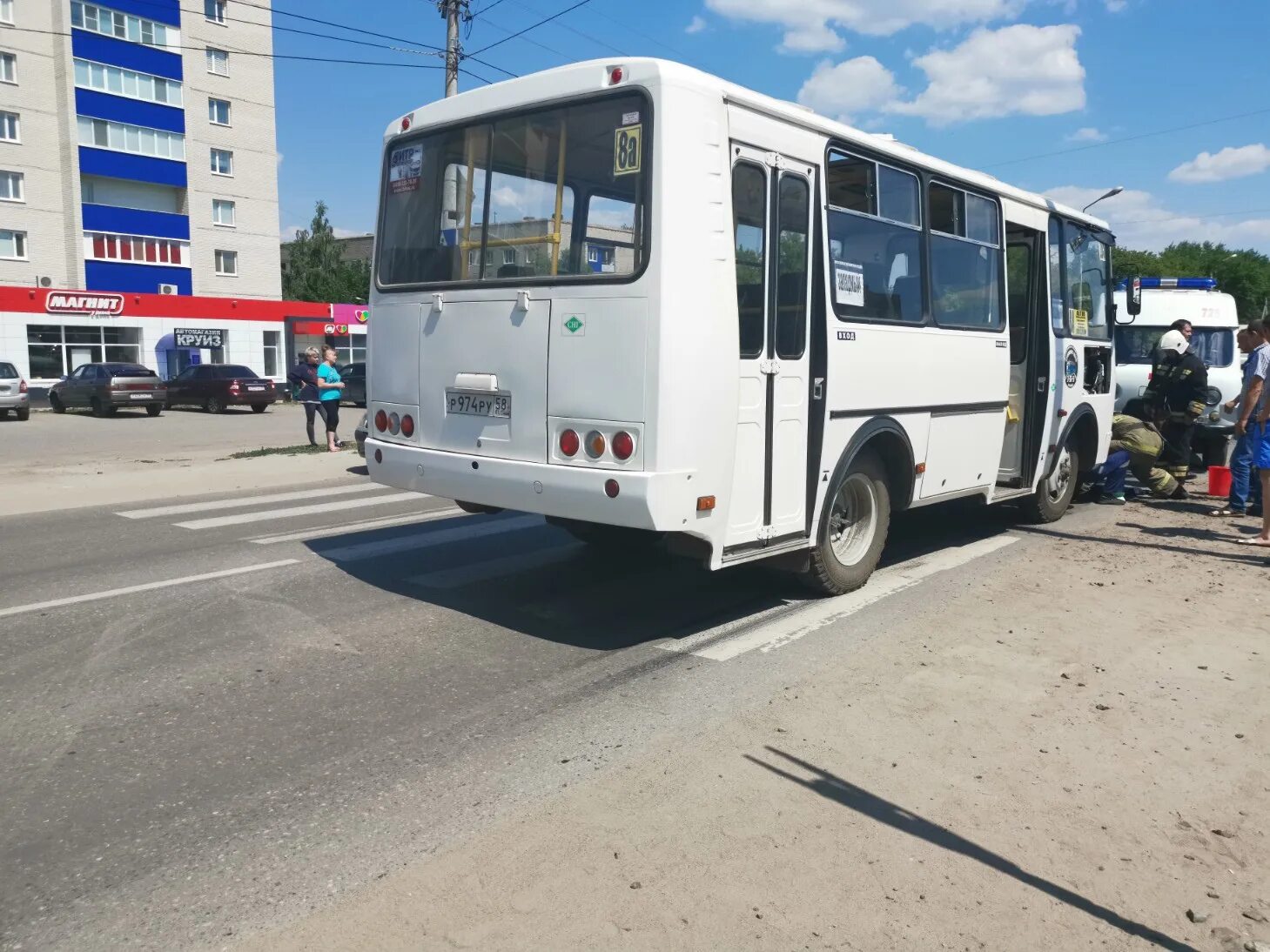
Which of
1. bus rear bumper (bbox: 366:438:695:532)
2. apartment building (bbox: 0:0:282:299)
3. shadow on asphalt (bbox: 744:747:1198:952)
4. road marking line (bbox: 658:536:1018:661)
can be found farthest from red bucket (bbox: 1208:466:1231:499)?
apartment building (bbox: 0:0:282:299)

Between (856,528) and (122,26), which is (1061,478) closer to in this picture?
(856,528)

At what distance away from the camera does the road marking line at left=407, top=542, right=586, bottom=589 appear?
291 inches

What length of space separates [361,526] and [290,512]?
1.46 meters

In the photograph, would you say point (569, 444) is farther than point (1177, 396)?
No

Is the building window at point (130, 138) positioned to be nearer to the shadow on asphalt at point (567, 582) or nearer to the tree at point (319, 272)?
the tree at point (319, 272)

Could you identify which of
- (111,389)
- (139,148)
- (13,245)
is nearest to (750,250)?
(111,389)

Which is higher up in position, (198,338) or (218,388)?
(198,338)

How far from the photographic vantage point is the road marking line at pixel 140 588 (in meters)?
6.57

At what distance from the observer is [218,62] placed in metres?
50.6

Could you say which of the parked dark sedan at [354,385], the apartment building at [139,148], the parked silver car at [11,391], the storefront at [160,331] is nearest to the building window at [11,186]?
the apartment building at [139,148]

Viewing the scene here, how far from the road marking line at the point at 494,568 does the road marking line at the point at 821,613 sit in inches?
78.4

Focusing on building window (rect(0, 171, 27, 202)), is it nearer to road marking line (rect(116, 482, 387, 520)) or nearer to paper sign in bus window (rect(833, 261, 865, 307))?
road marking line (rect(116, 482, 387, 520))

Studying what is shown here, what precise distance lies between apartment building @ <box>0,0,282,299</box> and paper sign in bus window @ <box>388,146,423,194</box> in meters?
38.9

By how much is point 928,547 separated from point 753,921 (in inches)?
254
